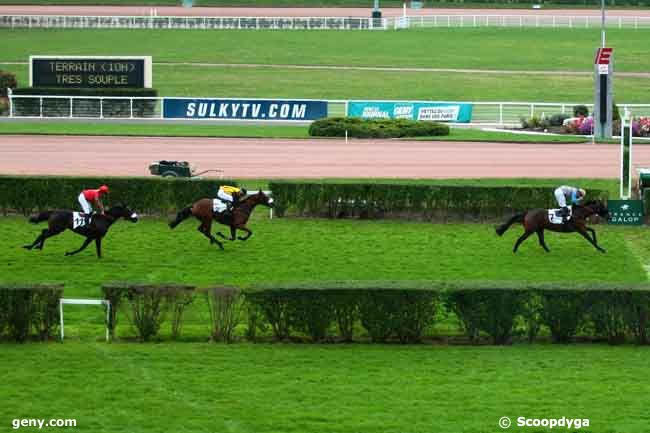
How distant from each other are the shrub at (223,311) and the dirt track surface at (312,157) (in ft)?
45.0

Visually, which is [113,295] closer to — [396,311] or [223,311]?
[223,311]

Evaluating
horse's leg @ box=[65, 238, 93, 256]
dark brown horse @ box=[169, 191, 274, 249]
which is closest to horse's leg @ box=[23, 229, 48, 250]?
horse's leg @ box=[65, 238, 93, 256]

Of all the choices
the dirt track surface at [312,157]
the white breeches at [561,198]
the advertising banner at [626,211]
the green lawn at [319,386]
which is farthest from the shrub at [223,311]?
the dirt track surface at [312,157]

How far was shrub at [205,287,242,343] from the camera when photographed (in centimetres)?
1691

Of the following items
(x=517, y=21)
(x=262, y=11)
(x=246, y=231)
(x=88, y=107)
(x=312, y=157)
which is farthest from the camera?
(x=262, y=11)

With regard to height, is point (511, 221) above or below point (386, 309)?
above

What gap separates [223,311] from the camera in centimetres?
1700

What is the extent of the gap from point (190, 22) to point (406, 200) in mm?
50071

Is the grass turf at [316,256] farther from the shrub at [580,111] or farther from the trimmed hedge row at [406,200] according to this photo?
the shrub at [580,111]

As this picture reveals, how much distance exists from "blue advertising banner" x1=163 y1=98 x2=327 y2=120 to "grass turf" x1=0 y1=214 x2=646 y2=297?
18.5 m

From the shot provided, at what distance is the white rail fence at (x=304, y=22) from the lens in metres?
72.9

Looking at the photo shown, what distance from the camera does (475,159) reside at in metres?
34.3

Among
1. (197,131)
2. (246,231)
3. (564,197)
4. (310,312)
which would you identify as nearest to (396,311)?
(310,312)

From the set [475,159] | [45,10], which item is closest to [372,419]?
[475,159]
